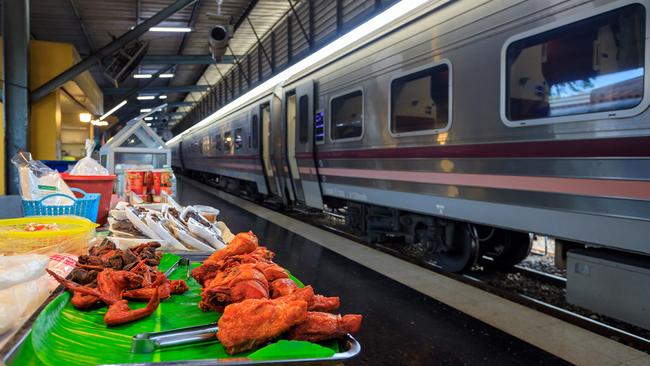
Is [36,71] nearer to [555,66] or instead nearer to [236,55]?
[236,55]

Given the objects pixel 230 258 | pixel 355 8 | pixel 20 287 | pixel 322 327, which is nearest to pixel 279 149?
pixel 355 8

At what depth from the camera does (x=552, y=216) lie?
11.9 feet

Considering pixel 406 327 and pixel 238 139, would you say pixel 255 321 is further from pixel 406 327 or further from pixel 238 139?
pixel 238 139

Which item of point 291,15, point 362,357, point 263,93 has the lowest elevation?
point 362,357

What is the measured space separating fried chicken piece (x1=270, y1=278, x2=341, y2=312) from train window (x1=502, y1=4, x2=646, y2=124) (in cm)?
278

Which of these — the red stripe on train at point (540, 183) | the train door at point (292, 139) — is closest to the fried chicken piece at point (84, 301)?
the red stripe on train at point (540, 183)

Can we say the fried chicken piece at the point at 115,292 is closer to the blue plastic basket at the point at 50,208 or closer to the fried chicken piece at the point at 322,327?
the fried chicken piece at the point at 322,327

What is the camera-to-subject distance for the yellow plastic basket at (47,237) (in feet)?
→ 5.99

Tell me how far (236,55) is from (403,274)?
54.0ft

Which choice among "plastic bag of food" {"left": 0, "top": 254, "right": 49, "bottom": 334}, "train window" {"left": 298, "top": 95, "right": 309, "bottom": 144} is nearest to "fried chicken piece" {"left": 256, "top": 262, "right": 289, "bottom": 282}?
"plastic bag of food" {"left": 0, "top": 254, "right": 49, "bottom": 334}

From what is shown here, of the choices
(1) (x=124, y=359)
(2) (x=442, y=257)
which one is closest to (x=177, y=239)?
(1) (x=124, y=359)

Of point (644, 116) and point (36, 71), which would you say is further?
point (36, 71)

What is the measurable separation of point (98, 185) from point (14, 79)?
22.3ft

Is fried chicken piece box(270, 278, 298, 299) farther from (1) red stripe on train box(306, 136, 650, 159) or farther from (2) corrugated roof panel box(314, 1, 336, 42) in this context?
(2) corrugated roof panel box(314, 1, 336, 42)
